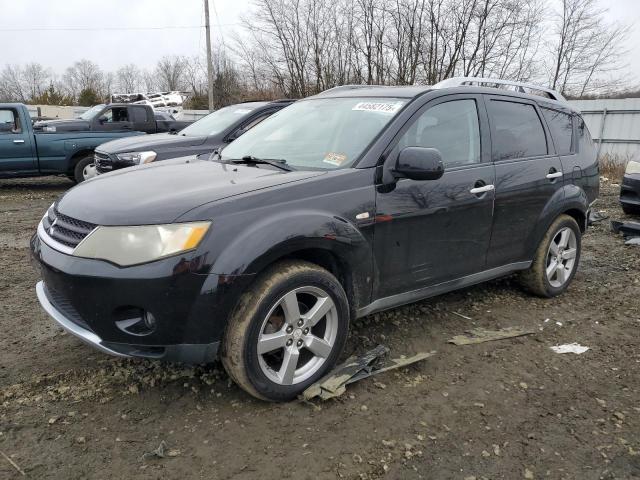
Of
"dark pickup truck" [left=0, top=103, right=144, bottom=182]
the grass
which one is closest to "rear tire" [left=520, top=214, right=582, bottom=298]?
"dark pickup truck" [left=0, top=103, right=144, bottom=182]

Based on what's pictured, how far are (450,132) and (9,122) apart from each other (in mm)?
9629

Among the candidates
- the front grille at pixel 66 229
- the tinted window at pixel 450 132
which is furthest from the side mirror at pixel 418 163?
the front grille at pixel 66 229

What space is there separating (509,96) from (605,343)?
6.66ft

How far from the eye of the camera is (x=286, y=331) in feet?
9.30

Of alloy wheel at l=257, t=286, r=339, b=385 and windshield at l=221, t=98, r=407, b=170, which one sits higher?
windshield at l=221, t=98, r=407, b=170

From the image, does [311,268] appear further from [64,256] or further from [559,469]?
[559,469]

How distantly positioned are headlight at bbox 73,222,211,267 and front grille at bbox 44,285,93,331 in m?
0.31

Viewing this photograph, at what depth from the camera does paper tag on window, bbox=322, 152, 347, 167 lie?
3.24m

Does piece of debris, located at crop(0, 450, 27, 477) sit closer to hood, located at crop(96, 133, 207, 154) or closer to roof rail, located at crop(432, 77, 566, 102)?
roof rail, located at crop(432, 77, 566, 102)

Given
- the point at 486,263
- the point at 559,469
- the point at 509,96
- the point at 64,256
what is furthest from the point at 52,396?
the point at 509,96

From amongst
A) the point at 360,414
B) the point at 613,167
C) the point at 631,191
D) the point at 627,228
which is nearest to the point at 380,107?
the point at 360,414

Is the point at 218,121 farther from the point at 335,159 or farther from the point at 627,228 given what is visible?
the point at 627,228

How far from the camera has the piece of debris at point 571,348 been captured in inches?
144

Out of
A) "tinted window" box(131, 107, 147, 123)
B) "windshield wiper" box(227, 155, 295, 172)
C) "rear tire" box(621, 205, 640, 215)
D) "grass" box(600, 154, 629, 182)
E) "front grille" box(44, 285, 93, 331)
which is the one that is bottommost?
"grass" box(600, 154, 629, 182)
